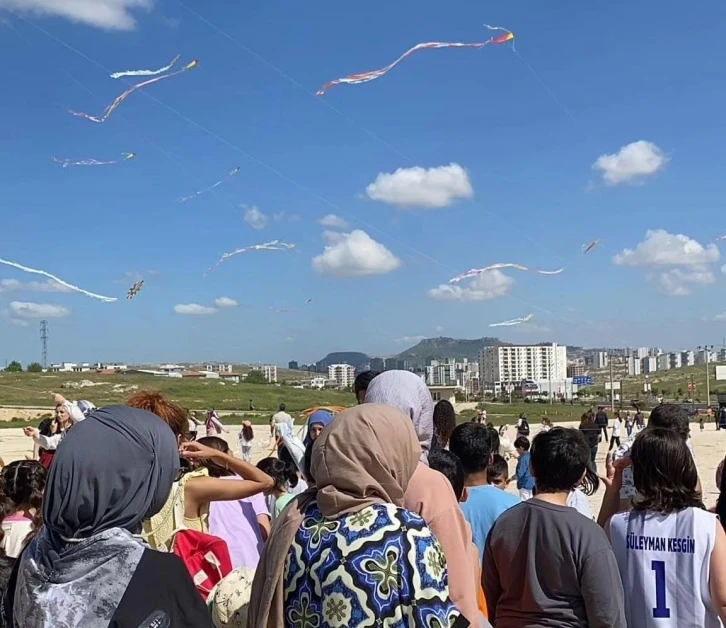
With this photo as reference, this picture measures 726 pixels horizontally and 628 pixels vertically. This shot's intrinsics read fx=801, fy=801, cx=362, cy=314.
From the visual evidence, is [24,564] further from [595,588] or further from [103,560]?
[595,588]

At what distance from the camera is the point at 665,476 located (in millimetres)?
3451

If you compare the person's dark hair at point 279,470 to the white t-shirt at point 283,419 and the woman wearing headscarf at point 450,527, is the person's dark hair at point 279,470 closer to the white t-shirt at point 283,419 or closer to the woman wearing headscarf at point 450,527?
the white t-shirt at point 283,419

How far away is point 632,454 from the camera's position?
141 inches

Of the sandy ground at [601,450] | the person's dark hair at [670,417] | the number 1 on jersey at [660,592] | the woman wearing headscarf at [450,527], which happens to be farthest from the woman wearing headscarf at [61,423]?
the sandy ground at [601,450]

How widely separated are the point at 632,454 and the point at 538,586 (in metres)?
0.77

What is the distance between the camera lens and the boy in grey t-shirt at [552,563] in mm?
3139

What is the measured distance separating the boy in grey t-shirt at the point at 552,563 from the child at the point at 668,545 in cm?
28

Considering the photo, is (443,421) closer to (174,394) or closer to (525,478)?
(525,478)

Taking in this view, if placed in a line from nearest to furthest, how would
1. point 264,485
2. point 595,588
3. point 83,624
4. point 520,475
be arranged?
point 83,624
point 595,588
point 264,485
point 520,475

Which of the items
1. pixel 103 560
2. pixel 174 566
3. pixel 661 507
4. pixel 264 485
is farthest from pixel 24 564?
pixel 661 507

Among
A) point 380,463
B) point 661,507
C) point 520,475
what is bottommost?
point 520,475

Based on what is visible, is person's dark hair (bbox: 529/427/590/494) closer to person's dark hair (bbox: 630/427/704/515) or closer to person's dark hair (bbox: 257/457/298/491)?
person's dark hair (bbox: 630/427/704/515)

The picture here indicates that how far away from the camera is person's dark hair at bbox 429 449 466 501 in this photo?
418cm

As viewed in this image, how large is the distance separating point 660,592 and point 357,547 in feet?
5.61
